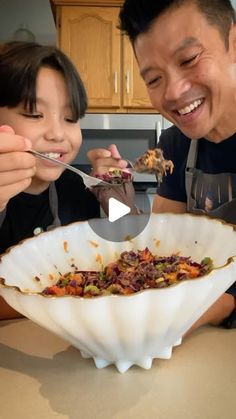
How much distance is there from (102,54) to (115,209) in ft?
6.38

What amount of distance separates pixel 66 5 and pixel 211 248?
2.24 meters

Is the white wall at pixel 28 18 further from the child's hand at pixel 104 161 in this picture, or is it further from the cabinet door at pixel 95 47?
the child's hand at pixel 104 161

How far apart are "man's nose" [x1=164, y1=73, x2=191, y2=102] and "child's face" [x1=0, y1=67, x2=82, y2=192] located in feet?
0.90

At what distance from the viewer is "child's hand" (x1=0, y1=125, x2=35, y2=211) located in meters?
0.60

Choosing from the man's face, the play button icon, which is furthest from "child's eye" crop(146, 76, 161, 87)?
the play button icon

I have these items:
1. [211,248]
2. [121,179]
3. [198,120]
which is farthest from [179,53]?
[211,248]

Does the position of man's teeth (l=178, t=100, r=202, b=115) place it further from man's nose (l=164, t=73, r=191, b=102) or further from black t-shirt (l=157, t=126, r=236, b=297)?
black t-shirt (l=157, t=126, r=236, b=297)

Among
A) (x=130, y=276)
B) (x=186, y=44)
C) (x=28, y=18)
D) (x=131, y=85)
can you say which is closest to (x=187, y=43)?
(x=186, y=44)

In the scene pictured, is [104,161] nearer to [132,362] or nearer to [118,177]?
[118,177]

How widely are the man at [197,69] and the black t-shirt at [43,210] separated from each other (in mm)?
391

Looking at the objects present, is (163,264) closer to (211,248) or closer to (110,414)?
(211,248)

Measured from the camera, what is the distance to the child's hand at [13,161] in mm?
596

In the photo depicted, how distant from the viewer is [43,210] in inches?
46.4

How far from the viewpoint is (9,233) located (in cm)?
113
